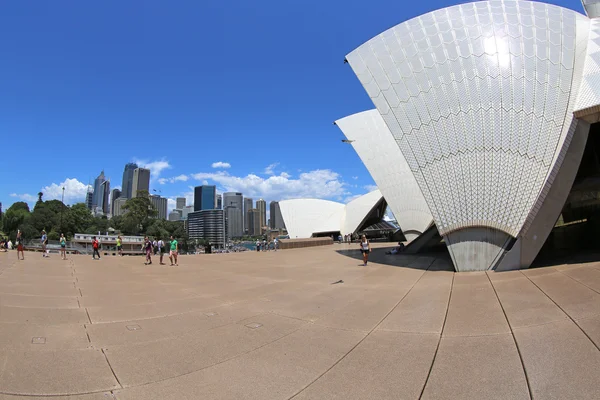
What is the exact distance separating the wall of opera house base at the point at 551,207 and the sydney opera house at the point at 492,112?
30 mm

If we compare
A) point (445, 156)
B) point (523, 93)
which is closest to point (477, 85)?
point (523, 93)

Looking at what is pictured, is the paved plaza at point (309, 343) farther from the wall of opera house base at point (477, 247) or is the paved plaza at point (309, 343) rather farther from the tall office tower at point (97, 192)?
the tall office tower at point (97, 192)

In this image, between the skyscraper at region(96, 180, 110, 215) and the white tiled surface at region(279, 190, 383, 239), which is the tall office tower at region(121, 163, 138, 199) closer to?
the skyscraper at region(96, 180, 110, 215)

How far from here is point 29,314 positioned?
201 inches

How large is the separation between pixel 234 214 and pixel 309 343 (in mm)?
157919

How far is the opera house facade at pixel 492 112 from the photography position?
9.02 meters

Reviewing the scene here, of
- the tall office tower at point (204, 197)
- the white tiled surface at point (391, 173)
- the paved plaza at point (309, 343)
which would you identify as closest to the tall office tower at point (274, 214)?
the tall office tower at point (204, 197)

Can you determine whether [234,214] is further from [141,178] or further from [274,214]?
[141,178]

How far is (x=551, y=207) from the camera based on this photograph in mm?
9000


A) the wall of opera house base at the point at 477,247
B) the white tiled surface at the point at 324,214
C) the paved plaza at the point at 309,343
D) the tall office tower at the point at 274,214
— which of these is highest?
the tall office tower at the point at 274,214

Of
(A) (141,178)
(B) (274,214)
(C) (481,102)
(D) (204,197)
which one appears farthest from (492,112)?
(D) (204,197)

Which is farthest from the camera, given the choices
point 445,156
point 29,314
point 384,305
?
point 445,156

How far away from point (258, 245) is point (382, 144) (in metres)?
14.7

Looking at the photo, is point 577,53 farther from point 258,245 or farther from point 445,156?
point 258,245
